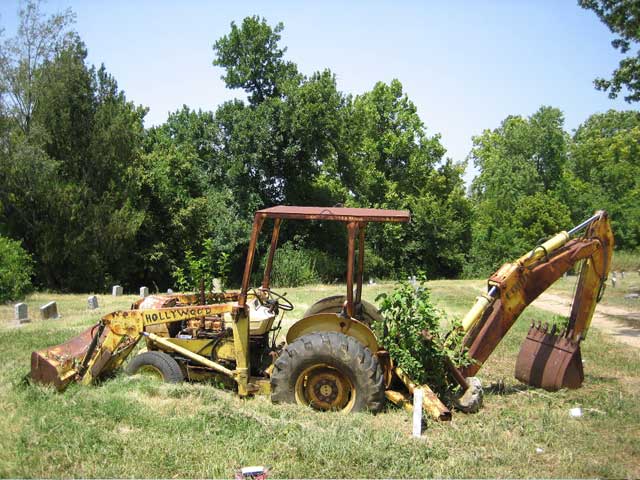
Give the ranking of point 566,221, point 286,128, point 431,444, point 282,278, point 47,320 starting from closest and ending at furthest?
point 431,444
point 47,320
point 282,278
point 286,128
point 566,221

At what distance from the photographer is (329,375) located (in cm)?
646

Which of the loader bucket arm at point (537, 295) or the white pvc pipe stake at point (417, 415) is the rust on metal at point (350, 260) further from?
the loader bucket arm at point (537, 295)

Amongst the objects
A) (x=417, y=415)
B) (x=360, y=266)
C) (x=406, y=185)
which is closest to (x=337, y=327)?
(x=360, y=266)

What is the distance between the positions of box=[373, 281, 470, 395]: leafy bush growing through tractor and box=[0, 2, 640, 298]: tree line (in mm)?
4351

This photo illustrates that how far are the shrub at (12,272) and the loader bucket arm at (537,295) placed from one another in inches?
699

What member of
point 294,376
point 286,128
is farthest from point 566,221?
point 294,376

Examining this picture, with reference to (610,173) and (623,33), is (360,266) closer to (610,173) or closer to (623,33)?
(623,33)

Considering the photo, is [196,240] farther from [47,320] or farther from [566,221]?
[566,221]

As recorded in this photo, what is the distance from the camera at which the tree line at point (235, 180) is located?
26312 mm

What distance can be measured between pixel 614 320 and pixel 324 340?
12880 mm

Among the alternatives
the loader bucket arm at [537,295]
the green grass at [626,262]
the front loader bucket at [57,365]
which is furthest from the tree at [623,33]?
the green grass at [626,262]

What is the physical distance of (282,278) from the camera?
2844 cm

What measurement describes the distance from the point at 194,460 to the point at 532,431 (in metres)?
3.41

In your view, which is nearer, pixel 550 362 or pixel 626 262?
pixel 550 362
